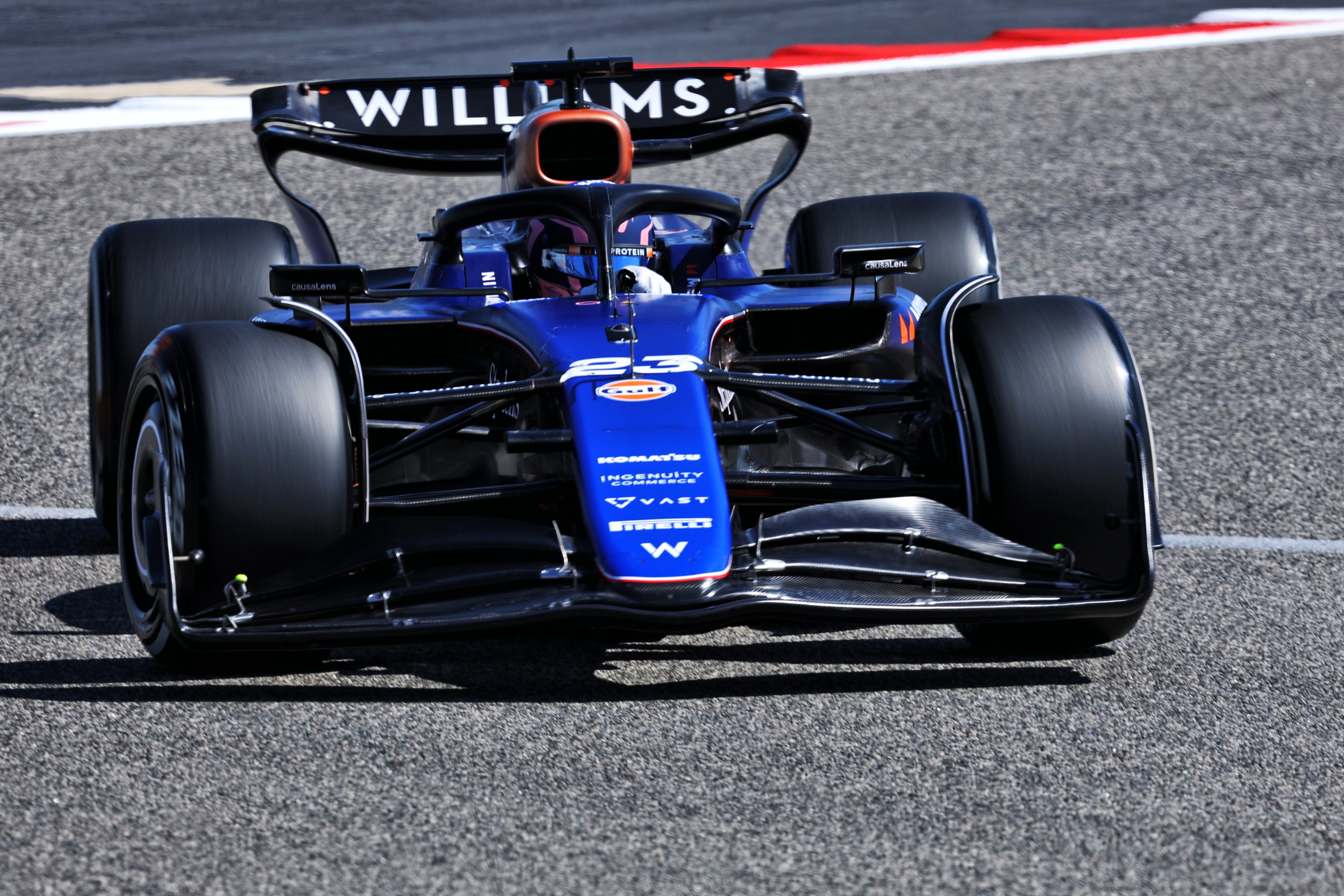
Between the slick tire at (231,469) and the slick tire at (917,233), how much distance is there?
2.71 m

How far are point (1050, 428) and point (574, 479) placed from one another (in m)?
1.12

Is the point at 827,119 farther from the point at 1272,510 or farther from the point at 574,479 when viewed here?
the point at 574,479

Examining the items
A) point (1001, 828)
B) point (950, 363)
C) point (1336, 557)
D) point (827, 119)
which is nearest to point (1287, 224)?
point (827, 119)

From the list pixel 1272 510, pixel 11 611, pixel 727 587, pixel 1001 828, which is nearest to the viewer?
pixel 1001 828

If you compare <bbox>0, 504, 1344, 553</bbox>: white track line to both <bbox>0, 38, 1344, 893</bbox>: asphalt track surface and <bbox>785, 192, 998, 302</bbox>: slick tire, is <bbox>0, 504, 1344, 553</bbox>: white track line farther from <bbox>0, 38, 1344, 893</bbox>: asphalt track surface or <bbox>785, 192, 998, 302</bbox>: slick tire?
<bbox>785, 192, 998, 302</bbox>: slick tire

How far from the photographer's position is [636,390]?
4211mm

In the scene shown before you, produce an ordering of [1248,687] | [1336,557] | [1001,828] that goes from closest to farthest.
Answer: [1001,828], [1248,687], [1336,557]

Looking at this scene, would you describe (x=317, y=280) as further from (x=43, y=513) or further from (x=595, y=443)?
(x=43, y=513)

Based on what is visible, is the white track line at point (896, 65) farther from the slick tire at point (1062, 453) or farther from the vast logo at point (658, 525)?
the vast logo at point (658, 525)

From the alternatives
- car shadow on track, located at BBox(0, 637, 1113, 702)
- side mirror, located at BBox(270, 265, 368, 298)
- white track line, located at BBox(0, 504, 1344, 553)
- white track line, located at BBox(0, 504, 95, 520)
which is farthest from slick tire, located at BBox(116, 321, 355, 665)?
white track line, located at BBox(0, 504, 1344, 553)

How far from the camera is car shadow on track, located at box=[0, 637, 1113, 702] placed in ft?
12.6

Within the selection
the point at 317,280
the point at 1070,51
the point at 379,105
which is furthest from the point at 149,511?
the point at 1070,51

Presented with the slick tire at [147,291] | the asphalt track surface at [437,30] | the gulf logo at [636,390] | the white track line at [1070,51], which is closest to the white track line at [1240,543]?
the slick tire at [147,291]

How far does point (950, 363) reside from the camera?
171 inches
